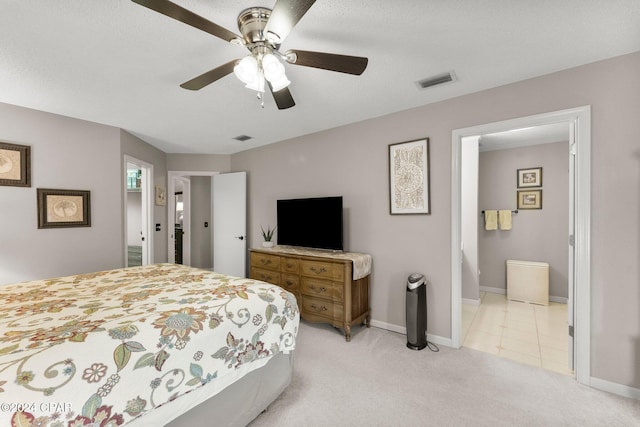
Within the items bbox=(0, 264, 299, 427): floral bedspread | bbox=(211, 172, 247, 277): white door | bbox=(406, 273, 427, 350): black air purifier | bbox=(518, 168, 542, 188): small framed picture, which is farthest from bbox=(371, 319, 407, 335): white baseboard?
bbox=(518, 168, 542, 188): small framed picture

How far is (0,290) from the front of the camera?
1.78 metres

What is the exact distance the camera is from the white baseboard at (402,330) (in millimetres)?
2639

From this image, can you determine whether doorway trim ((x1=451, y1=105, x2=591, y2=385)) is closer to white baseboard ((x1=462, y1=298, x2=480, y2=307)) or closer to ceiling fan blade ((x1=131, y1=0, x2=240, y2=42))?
white baseboard ((x1=462, y1=298, x2=480, y2=307))

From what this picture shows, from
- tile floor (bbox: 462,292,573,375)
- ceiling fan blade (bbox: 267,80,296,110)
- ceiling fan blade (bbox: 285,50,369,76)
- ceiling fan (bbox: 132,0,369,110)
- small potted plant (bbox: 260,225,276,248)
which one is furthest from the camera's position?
small potted plant (bbox: 260,225,276,248)

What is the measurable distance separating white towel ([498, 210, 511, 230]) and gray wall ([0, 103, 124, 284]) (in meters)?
5.36

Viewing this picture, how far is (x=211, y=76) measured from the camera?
5.46 feet

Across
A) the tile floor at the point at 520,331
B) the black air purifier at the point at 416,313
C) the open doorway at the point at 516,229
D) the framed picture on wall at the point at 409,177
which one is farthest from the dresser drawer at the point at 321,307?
the open doorway at the point at 516,229

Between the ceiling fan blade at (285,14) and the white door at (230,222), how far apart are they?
3309 millimetres

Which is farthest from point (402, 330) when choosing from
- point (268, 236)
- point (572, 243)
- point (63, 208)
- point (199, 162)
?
point (199, 162)

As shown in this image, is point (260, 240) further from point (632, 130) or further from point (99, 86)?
point (632, 130)

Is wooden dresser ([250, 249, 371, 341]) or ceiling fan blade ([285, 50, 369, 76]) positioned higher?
ceiling fan blade ([285, 50, 369, 76])

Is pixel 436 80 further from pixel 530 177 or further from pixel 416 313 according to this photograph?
pixel 530 177

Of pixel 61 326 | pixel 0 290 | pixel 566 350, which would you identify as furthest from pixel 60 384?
pixel 566 350

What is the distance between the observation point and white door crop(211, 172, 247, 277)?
14.6ft
